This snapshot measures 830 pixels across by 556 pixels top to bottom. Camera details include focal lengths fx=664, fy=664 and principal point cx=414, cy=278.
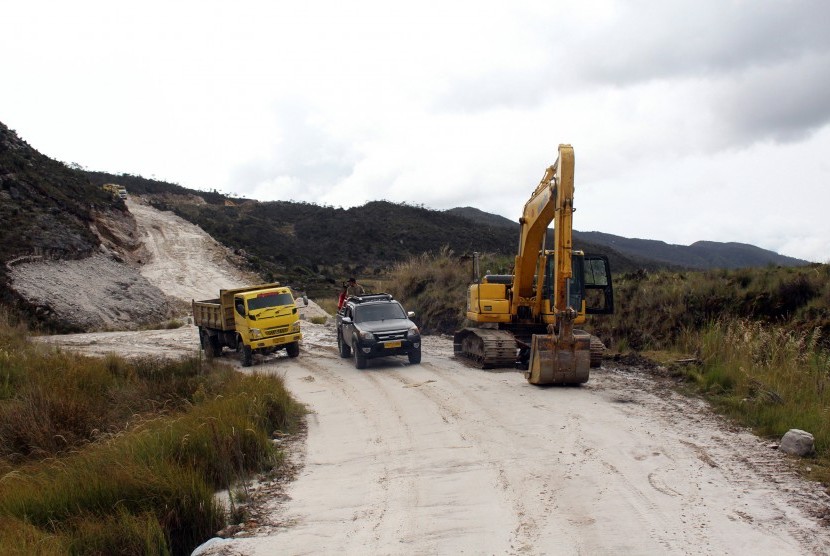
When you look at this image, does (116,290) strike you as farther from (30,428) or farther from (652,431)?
(652,431)

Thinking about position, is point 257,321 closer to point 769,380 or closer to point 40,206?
point 769,380

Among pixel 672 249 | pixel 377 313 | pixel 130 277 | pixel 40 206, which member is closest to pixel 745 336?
pixel 377 313

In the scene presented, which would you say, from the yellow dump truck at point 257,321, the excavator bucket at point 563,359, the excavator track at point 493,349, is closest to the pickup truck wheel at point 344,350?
the yellow dump truck at point 257,321

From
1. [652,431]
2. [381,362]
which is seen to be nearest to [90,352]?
[381,362]

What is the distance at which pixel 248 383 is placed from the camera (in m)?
13.0

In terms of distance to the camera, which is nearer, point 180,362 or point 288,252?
point 180,362

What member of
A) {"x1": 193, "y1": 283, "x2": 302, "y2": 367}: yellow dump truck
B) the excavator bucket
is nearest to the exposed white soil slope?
{"x1": 193, "y1": 283, "x2": 302, "y2": 367}: yellow dump truck

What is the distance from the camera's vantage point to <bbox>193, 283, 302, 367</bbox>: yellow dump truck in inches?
781

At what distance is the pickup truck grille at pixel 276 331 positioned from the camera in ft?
65.5

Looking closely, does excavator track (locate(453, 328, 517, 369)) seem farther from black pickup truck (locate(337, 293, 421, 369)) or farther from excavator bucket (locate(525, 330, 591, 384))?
excavator bucket (locate(525, 330, 591, 384))

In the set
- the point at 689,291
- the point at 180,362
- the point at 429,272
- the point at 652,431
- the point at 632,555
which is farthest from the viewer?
the point at 429,272

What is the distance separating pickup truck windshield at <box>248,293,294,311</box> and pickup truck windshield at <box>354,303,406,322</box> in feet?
8.66

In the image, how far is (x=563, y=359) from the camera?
13.6m

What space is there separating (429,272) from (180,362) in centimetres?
1643
